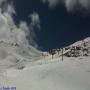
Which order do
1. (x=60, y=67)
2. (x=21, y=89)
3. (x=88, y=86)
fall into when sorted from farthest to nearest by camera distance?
(x=60, y=67) → (x=88, y=86) → (x=21, y=89)

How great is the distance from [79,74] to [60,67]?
45.1ft

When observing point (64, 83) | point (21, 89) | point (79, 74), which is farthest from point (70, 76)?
point (21, 89)

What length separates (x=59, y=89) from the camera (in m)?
68.2

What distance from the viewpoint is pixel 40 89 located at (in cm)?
6656

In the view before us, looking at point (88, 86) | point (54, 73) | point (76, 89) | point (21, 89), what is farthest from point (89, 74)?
point (21, 89)

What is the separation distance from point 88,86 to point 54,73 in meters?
21.7

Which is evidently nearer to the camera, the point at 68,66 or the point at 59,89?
the point at 59,89

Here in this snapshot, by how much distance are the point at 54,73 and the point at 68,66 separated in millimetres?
13270

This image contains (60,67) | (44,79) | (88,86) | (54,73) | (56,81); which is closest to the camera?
(88,86)

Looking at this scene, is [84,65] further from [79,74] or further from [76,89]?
[76,89]

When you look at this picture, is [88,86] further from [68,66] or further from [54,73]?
[68,66]

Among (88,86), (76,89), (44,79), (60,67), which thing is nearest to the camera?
(76,89)

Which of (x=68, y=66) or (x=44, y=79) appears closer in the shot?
(x=44, y=79)

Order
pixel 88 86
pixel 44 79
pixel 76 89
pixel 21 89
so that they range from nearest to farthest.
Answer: pixel 21 89
pixel 76 89
pixel 88 86
pixel 44 79
